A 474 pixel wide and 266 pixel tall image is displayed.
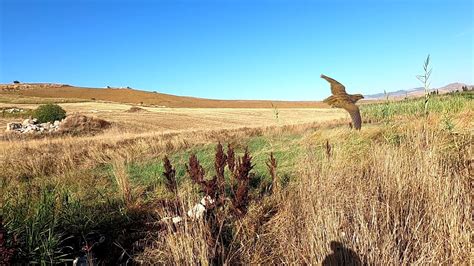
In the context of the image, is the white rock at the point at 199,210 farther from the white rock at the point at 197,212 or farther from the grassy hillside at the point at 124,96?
the grassy hillside at the point at 124,96

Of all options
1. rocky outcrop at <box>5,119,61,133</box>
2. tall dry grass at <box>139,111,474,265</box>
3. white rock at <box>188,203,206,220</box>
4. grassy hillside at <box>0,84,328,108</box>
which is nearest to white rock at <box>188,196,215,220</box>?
white rock at <box>188,203,206,220</box>

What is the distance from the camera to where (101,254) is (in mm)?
3662

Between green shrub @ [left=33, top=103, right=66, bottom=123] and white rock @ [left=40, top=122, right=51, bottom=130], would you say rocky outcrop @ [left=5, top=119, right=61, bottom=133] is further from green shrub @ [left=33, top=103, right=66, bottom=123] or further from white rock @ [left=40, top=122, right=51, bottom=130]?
green shrub @ [left=33, top=103, right=66, bottom=123]

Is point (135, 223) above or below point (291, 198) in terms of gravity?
below

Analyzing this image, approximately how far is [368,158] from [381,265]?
276 cm

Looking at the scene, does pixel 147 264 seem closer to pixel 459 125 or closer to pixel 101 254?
pixel 101 254

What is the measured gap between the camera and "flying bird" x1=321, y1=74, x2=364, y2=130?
28.7 feet

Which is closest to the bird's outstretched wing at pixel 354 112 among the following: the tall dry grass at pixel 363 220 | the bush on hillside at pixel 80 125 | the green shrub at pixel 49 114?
the tall dry grass at pixel 363 220

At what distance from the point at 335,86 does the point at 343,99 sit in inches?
14.6

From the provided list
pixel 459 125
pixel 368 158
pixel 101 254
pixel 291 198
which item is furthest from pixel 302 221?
pixel 459 125

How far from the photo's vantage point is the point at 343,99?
8.77m

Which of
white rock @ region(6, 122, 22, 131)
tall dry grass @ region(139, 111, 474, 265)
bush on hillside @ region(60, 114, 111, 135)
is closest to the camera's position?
tall dry grass @ region(139, 111, 474, 265)

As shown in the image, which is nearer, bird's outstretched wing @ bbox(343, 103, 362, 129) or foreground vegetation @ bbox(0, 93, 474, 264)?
foreground vegetation @ bbox(0, 93, 474, 264)

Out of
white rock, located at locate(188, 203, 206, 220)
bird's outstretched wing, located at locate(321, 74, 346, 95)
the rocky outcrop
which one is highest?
bird's outstretched wing, located at locate(321, 74, 346, 95)
